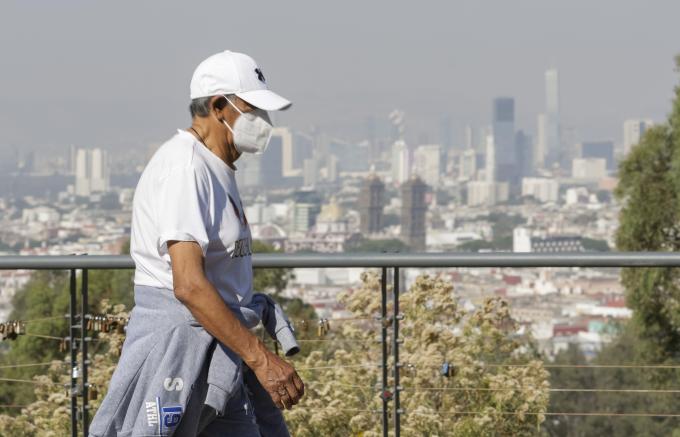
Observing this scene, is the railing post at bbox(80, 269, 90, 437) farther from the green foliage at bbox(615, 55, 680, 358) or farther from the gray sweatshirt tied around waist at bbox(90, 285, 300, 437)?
the green foliage at bbox(615, 55, 680, 358)

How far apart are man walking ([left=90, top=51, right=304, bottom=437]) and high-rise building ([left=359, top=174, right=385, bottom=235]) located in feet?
320

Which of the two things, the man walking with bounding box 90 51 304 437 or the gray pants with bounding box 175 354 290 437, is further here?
the gray pants with bounding box 175 354 290 437

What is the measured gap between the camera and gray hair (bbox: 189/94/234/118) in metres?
3.05

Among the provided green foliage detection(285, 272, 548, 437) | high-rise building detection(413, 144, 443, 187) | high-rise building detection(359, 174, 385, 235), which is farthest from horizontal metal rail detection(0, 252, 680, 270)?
high-rise building detection(413, 144, 443, 187)

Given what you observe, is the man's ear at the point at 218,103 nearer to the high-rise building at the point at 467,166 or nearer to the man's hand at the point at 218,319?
the man's hand at the point at 218,319

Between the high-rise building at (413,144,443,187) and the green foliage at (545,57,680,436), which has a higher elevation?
the high-rise building at (413,144,443,187)

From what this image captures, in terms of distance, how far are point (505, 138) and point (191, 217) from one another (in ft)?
462

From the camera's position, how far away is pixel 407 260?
15.0ft

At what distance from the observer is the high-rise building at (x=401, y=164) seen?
410ft

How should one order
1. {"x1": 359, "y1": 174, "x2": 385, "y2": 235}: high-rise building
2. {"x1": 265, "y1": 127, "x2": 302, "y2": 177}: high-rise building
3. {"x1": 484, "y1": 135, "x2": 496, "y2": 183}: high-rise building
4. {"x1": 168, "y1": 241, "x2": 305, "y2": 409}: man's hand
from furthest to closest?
1. {"x1": 484, "y1": 135, "x2": 496, "y2": 183}: high-rise building
2. {"x1": 265, "y1": 127, "x2": 302, "y2": 177}: high-rise building
3. {"x1": 359, "y1": 174, "x2": 385, "y2": 235}: high-rise building
4. {"x1": 168, "y1": 241, "x2": 305, "y2": 409}: man's hand

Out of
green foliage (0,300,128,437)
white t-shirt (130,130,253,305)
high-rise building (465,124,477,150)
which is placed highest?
high-rise building (465,124,477,150)

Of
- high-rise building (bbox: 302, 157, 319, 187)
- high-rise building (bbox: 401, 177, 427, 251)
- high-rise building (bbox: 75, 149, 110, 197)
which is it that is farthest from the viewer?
high-rise building (bbox: 302, 157, 319, 187)

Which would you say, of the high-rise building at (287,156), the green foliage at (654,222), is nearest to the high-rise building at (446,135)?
the high-rise building at (287,156)

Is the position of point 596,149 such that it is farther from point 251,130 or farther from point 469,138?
point 251,130
